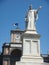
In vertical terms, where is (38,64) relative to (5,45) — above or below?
below

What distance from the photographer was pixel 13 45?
234 ft

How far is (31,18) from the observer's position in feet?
87.2

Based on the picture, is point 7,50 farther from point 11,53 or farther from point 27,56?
point 27,56

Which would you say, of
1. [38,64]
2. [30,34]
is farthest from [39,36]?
[38,64]

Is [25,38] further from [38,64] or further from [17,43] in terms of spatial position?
[17,43]

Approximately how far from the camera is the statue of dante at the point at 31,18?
26.3 m

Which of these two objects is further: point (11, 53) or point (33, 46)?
point (11, 53)

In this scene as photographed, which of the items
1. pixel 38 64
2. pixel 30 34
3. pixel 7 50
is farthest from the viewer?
pixel 7 50

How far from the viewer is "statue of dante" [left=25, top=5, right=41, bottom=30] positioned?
1035 inches

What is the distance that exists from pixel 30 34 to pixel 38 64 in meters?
3.33

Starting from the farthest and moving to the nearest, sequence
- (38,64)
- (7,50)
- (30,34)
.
A: (7,50), (30,34), (38,64)

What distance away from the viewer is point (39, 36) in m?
25.4

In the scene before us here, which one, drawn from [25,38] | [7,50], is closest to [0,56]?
[7,50]

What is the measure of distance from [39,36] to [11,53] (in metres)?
46.1
